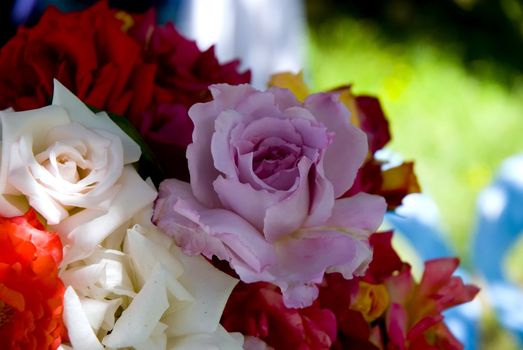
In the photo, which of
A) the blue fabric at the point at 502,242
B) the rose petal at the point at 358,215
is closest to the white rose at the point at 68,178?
the rose petal at the point at 358,215

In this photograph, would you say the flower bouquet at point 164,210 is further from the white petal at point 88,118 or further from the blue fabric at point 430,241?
the blue fabric at point 430,241

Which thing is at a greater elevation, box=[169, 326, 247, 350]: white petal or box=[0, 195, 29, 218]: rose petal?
box=[0, 195, 29, 218]: rose petal

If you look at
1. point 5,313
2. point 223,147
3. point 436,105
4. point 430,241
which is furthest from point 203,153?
point 436,105

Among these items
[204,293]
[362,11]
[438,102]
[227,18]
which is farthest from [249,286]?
[362,11]

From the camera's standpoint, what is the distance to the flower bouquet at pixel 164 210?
0.40 m

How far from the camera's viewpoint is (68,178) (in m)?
0.41

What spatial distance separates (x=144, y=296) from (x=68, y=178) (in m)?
0.07

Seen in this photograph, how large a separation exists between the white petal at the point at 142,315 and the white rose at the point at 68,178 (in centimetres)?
4

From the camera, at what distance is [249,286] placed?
462 mm

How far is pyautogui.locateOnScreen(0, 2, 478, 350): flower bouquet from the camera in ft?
1.32

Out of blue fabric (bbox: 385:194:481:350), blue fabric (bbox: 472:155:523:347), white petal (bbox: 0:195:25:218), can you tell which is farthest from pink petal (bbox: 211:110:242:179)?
blue fabric (bbox: 472:155:523:347)

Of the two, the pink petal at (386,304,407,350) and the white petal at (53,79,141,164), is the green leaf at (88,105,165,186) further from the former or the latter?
the pink petal at (386,304,407,350)

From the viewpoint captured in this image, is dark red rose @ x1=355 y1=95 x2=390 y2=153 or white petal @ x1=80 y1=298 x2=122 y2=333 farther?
dark red rose @ x1=355 y1=95 x2=390 y2=153

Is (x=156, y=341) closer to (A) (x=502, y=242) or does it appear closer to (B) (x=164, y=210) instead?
(B) (x=164, y=210)
